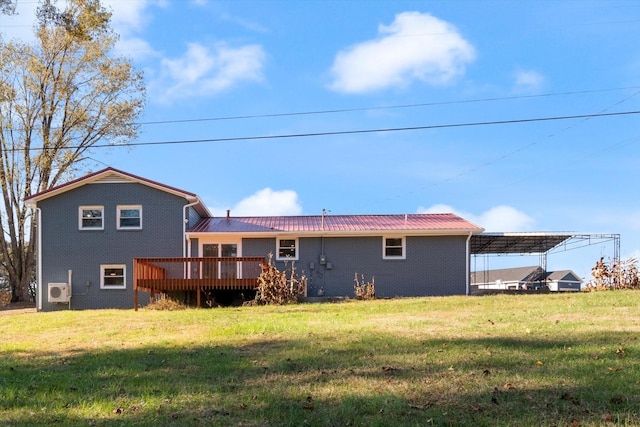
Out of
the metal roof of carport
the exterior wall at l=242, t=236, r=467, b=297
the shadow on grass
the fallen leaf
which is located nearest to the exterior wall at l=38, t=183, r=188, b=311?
the exterior wall at l=242, t=236, r=467, b=297

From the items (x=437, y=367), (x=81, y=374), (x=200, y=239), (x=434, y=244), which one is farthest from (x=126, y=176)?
(x=437, y=367)

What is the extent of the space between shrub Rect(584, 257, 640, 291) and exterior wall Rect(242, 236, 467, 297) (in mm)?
4926

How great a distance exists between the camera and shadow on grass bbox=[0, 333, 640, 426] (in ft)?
16.8

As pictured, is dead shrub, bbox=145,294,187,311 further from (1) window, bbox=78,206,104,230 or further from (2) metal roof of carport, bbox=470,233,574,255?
(2) metal roof of carport, bbox=470,233,574,255

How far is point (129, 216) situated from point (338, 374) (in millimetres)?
17265

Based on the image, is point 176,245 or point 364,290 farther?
point 176,245

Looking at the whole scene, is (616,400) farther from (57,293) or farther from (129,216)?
(57,293)

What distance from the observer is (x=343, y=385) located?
A: 6051 millimetres

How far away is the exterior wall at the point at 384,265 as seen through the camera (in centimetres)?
2169

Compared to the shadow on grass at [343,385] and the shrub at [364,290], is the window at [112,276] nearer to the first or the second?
the shrub at [364,290]

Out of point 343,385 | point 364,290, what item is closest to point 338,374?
point 343,385

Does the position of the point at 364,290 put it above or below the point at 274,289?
below

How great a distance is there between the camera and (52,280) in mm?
21922

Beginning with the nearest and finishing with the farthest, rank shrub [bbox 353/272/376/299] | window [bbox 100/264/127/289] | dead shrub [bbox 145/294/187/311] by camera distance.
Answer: dead shrub [bbox 145/294/187/311]
shrub [bbox 353/272/376/299]
window [bbox 100/264/127/289]
